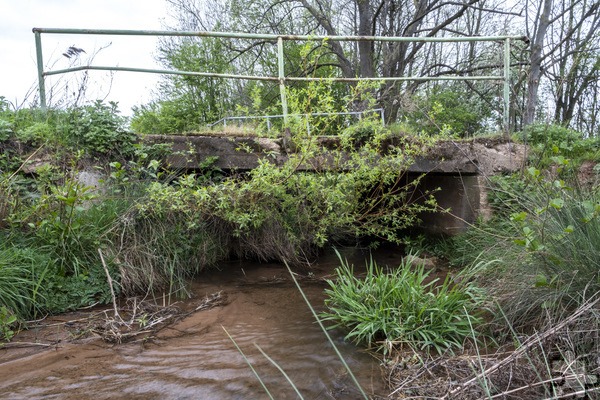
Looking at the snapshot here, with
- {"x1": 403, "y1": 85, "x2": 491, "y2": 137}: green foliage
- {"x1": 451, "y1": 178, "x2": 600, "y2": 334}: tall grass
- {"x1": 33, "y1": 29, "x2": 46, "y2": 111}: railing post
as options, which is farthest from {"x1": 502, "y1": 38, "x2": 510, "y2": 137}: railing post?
{"x1": 403, "y1": 85, "x2": 491, "y2": 137}: green foliage

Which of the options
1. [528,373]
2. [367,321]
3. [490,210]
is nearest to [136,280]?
[367,321]

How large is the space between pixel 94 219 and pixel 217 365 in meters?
2.30

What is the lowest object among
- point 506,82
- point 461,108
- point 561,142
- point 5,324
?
point 5,324

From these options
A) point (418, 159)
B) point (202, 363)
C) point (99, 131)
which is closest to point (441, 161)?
point (418, 159)

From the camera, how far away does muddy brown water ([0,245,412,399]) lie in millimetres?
2855

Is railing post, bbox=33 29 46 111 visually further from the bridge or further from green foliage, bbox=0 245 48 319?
green foliage, bbox=0 245 48 319

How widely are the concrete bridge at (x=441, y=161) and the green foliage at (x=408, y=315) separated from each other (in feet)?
4.26

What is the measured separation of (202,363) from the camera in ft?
10.6

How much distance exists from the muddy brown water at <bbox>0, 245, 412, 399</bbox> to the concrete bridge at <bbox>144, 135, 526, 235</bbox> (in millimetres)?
1974

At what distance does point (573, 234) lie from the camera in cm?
318

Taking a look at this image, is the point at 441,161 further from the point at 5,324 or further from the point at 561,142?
the point at 5,324

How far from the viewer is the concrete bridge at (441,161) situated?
546 centimetres

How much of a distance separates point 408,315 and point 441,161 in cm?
282

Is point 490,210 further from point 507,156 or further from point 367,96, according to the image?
point 367,96
